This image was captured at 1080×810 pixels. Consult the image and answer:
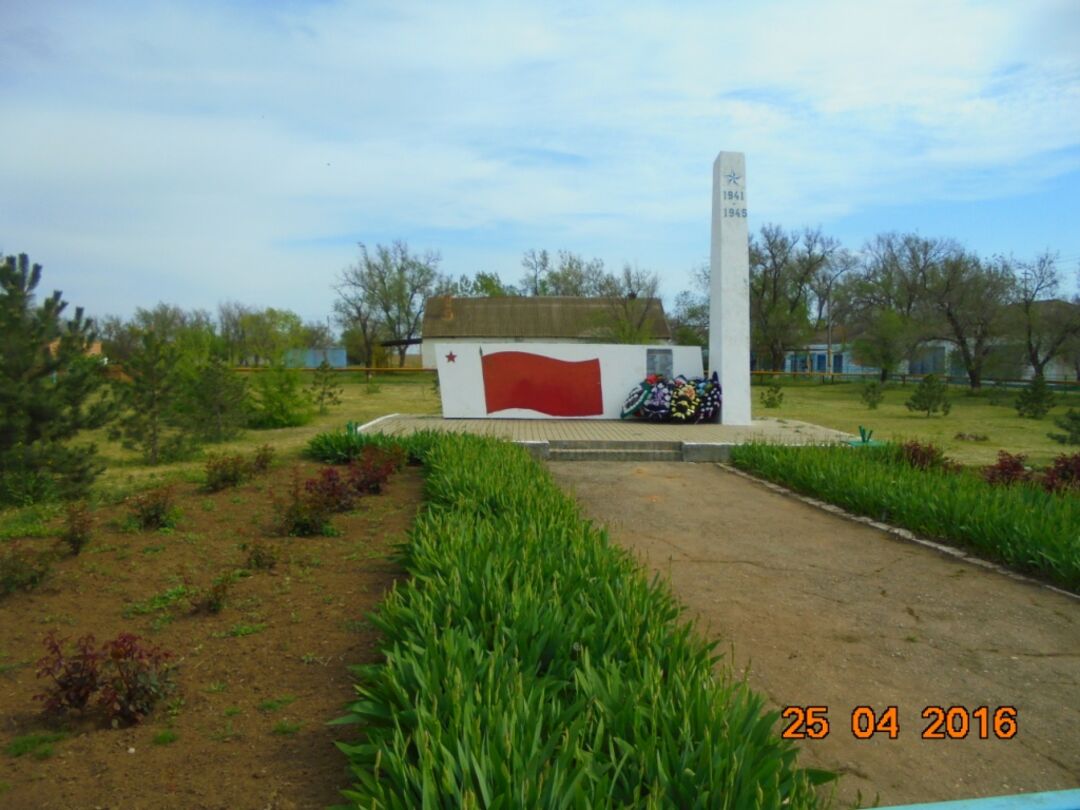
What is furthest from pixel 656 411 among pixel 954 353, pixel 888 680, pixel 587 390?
pixel 954 353

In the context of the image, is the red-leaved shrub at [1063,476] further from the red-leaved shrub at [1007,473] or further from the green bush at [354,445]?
the green bush at [354,445]

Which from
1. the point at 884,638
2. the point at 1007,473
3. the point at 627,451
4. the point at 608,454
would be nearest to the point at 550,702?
the point at 884,638

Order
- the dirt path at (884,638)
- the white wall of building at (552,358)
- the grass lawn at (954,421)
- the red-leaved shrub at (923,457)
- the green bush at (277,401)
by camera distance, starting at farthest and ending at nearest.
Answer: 1. the green bush at (277,401)
2. the white wall of building at (552,358)
3. the grass lawn at (954,421)
4. the red-leaved shrub at (923,457)
5. the dirt path at (884,638)

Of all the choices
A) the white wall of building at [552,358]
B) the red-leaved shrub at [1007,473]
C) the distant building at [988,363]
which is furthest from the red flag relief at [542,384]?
the distant building at [988,363]

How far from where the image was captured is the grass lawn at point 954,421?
13.5 metres

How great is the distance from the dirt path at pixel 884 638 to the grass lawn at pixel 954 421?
18.9 feet

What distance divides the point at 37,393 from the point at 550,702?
7.96 metres

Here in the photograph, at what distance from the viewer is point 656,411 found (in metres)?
15.2

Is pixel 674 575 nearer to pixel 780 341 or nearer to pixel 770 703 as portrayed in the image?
pixel 770 703

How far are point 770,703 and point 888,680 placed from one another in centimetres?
67

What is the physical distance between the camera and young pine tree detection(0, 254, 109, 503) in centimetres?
849

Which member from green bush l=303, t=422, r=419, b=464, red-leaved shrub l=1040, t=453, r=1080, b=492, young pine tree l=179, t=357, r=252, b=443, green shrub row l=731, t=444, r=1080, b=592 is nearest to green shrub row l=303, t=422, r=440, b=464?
green bush l=303, t=422, r=419, b=464

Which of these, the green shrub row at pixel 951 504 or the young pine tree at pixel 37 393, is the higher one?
the young pine tree at pixel 37 393

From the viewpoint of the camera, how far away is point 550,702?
2.76 meters
